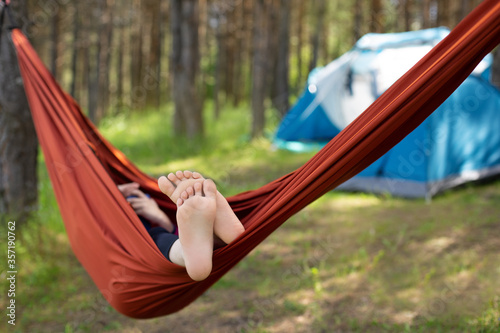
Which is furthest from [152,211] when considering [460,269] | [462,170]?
[462,170]

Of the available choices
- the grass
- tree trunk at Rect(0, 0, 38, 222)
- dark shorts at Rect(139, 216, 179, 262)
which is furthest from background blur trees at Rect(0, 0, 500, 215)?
dark shorts at Rect(139, 216, 179, 262)

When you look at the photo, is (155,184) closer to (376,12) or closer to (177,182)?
(177,182)

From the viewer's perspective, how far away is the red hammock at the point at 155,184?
1.25 metres

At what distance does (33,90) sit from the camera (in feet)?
6.66

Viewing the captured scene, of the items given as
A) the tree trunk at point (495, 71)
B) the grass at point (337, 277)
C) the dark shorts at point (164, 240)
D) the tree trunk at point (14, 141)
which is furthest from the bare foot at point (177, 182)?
the tree trunk at point (495, 71)

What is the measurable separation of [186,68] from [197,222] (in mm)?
4398

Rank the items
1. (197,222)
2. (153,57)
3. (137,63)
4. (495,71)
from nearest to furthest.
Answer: (197,222)
(495,71)
(153,57)
(137,63)

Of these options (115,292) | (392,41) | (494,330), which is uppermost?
(392,41)

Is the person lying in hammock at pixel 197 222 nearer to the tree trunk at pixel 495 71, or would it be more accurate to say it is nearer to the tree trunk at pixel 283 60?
the tree trunk at pixel 495 71

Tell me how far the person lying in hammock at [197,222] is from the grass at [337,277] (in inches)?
27.4

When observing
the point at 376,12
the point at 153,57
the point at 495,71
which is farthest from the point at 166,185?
the point at 153,57

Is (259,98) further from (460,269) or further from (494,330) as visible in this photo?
(494,330)

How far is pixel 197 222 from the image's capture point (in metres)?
1.34

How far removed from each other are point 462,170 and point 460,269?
1.59 metres
